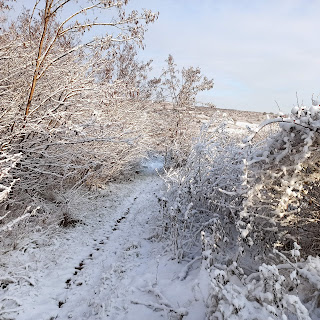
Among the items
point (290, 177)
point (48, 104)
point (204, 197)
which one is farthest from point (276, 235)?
point (48, 104)

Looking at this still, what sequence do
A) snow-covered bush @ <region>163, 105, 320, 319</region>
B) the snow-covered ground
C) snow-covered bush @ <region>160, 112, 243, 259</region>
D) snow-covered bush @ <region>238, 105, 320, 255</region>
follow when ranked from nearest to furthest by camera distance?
snow-covered bush @ <region>163, 105, 320, 319</region>, snow-covered bush @ <region>238, 105, 320, 255</region>, the snow-covered ground, snow-covered bush @ <region>160, 112, 243, 259</region>

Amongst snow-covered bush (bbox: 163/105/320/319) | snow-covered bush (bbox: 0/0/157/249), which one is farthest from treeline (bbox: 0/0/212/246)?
snow-covered bush (bbox: 163/105/320/319)

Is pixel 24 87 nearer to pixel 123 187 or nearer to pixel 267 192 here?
pixel 267 192

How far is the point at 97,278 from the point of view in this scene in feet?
14.7

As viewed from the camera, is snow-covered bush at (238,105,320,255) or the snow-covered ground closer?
snow-covered bush at (238,105,320,255)

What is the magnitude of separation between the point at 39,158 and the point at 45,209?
5.26 ft

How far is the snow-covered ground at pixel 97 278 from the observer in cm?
352

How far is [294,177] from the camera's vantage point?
3.15 metres

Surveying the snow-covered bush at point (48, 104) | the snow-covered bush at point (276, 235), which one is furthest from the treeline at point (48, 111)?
the snow-covered bush at point (276, 235)

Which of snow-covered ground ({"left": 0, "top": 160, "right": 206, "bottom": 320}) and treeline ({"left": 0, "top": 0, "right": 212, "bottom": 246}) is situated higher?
treeline ({"left": 0, "top": 0, "right": 212, "bottom": 246})

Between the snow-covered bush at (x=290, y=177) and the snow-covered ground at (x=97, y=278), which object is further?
the snow-covered ground at (x=97, y=278)

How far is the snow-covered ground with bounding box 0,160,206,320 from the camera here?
Result: 352cm

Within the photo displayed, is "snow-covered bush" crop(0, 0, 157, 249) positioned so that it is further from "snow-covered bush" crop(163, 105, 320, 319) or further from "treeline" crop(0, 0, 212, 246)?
"snow-covered bush" crop(163, 105, 320, 319)

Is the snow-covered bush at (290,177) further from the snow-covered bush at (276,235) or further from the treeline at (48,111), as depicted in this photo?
the treeline at (48,111)
